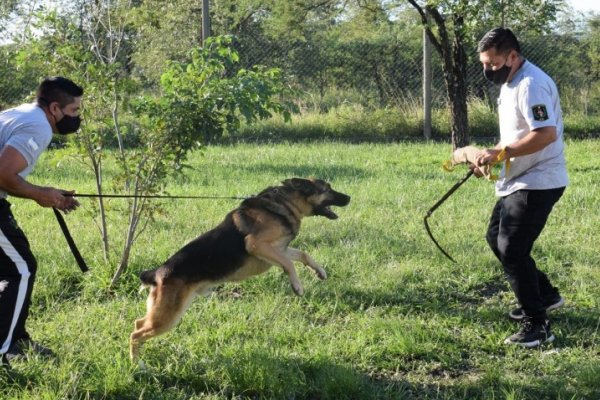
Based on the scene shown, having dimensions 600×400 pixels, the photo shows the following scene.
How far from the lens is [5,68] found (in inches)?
535

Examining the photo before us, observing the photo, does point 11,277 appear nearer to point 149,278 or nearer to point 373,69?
point 149,278

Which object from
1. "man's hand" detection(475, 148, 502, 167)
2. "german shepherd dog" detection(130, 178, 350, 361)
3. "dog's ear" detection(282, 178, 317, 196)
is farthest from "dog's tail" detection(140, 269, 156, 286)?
"man's hand" detection(475, 148, 502, 167)

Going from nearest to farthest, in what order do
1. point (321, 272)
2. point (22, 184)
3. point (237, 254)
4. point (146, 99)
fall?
1. point (22, 184)
2. point (237, 254)
3. point (321, 272)
4. point (146, 99)

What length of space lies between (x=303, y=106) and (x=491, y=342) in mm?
10551

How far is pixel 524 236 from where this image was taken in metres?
4.02

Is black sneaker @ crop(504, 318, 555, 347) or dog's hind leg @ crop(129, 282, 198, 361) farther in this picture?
black sneaker @ crop(504, 318, 555, 347)

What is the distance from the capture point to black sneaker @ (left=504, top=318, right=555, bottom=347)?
4.11 meters

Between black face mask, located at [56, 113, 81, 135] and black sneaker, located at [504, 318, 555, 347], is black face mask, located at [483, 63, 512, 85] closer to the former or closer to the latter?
black sneaker, located at [504, 318, 555, 347]

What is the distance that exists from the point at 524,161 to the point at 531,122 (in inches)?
12.8

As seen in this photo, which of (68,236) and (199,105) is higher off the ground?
(199,105)

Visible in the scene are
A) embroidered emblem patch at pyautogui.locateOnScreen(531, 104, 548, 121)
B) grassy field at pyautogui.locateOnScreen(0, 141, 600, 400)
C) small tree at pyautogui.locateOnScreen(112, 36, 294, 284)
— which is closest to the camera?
grassy field at pyautogui.locateOnScreen(0, 141, 600, 400)

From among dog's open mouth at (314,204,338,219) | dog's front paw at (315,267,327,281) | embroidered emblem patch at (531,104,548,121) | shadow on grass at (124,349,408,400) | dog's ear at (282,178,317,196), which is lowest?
shadow on grass at (124,349,408,400)

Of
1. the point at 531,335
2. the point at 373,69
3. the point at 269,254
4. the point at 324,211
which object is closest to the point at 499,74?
the point at 324,211

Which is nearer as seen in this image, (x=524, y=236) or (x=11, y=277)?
(x=11, y=277)
